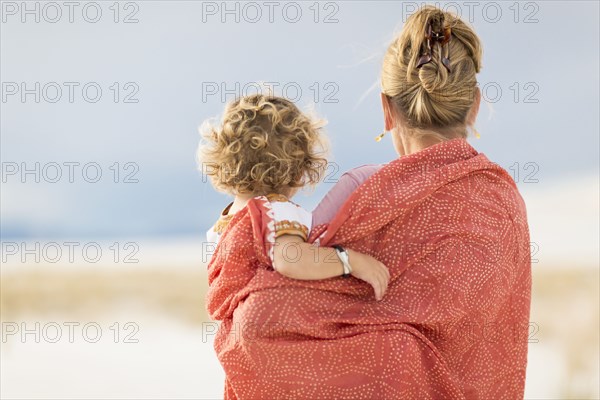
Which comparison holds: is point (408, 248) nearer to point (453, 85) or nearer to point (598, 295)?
point (453, 85)

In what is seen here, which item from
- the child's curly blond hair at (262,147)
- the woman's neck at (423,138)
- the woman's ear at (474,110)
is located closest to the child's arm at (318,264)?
the child's curly blond hair at (262,147)

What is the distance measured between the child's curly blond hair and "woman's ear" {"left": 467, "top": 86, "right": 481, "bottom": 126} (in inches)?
16.3

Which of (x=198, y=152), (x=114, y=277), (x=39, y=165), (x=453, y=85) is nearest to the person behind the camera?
(x=453, y=85)

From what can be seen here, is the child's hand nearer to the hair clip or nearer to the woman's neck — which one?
the woman's neck

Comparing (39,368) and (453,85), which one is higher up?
(453,85)

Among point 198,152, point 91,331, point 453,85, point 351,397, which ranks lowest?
point 91,331

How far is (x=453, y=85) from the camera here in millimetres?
2092

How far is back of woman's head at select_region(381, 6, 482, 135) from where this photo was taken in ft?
6.84

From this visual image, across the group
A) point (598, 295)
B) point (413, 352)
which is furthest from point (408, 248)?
point (598, 295)

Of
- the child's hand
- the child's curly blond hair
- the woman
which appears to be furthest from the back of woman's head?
the child's hand

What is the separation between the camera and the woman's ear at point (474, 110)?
2.19m

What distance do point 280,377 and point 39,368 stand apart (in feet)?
11.5

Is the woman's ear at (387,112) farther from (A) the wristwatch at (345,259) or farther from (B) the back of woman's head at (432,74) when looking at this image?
(A) the wristwatch at (345,259)

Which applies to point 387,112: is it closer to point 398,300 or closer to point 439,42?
point 439,42
